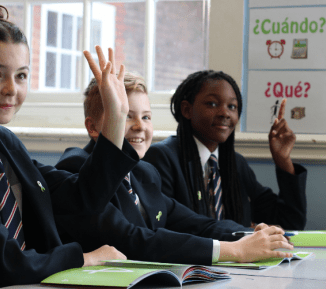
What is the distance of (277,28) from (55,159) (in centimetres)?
120

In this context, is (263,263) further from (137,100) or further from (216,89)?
(216,89)

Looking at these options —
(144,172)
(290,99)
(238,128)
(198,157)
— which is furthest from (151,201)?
(290,99)

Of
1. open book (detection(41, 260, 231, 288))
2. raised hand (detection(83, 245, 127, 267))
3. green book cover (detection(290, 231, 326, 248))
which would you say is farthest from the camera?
green book cover (detection(290, 231, 326, 248))

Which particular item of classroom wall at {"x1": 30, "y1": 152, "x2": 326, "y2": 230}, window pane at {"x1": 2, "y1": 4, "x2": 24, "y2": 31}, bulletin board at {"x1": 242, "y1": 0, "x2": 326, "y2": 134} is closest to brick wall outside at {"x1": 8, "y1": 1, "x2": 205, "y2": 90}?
bulletin board at {"x1": 242, "y1": 0, "x2": 326, "y2": 134}

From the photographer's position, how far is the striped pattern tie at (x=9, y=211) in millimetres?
975

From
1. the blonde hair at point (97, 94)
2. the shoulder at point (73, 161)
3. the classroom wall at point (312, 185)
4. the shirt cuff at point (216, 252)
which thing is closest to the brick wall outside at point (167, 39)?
the classroom wall at point (312, 185)

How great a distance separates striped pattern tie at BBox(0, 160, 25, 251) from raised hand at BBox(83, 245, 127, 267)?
155 millimetres

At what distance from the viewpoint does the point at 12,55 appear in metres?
0.99

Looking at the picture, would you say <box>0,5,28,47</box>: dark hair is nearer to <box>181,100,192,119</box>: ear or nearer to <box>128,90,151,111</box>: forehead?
<box>128,90,151,111</box>: forehead

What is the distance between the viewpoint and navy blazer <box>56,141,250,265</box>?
3.35ft

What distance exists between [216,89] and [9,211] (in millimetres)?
1046

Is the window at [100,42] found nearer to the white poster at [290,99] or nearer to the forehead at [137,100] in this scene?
the white poster at [290,99]

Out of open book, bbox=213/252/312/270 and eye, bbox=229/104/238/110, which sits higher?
eye, bbox=229/104/238/110

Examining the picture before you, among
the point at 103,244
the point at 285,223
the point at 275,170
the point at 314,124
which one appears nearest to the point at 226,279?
the point at 103,244
